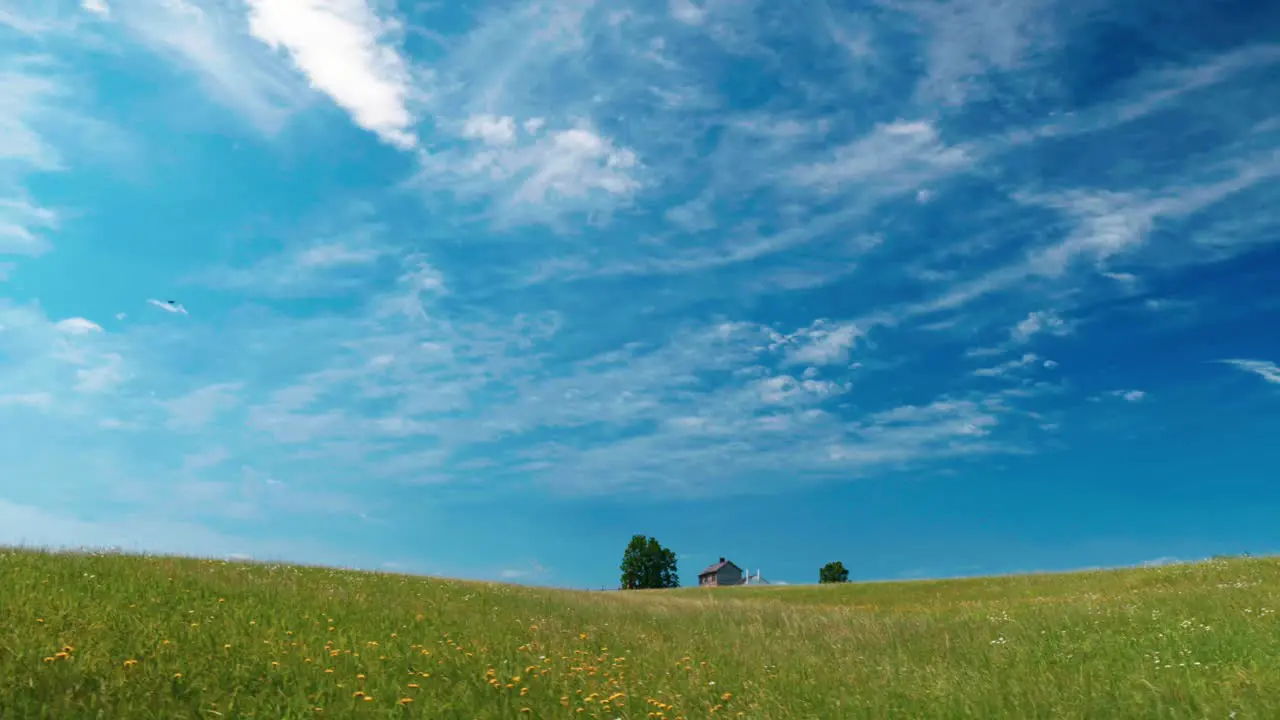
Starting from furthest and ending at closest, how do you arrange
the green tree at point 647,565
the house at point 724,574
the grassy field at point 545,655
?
the house at point 724,574
the green tree at point 647,565
the grassy field at point 545,655

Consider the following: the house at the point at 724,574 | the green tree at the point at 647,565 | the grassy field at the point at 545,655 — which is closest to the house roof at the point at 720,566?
the house at the point at 724,574

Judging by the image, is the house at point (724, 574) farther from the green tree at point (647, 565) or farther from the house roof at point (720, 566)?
the green tree at point (647, 565)

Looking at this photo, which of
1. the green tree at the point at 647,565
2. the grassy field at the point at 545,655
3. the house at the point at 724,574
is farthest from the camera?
the house at the point at 724,574

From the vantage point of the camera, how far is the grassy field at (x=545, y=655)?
9898 millimetres

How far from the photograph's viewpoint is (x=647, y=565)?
3374 inches

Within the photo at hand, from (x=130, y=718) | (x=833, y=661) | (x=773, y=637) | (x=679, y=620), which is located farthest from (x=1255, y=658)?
(x=130, y=718)

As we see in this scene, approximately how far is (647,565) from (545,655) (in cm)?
7375

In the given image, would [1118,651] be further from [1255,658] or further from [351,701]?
[351,701]

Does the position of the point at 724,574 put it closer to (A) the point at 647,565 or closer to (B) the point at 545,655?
(A) the point at 647,565

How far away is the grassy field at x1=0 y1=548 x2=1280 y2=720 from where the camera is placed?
9.90 m

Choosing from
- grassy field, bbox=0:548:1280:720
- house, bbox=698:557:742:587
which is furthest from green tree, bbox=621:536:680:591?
grassy field, bbox=0:548:1280:720

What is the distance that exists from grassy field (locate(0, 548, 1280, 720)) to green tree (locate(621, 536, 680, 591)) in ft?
211

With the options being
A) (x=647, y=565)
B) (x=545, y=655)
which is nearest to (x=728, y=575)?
(x=647, y=565)

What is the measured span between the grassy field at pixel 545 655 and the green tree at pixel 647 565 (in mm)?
64319
